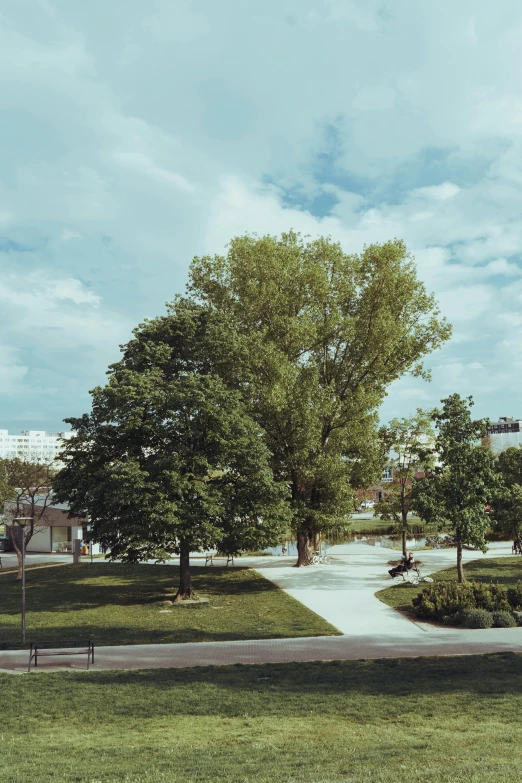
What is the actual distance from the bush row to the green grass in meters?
4.23

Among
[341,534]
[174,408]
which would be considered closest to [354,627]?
[174,408]

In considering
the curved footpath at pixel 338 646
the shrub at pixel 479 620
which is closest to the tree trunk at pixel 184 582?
the curved footpath at pixel 338 646

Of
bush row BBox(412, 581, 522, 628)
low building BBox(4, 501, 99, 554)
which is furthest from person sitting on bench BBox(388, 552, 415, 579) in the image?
low building BBox(4, 501, 99, 554)

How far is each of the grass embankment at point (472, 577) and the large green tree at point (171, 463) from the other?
4.85 metres

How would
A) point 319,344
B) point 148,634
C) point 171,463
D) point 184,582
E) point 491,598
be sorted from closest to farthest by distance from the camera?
1. point 148,634
2. point 491,598
3. point 171,463
4. point 184,582
5. point 319,344

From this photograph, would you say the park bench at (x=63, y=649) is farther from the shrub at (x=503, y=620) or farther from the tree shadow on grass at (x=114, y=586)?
the shrub at (x=503, y=620)

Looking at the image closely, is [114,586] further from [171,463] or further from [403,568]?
[403,568]

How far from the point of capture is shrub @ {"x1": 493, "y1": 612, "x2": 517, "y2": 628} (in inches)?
755

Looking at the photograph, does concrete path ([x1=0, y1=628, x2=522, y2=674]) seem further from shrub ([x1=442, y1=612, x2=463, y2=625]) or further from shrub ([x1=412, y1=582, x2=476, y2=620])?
shrub ([x1=412, y1=582, x2=476, y2=620])

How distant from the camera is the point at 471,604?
20438mm

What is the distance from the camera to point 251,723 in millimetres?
10992

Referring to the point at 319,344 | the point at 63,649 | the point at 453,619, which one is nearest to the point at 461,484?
the point at 453,619

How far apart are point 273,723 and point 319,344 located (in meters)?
23.9

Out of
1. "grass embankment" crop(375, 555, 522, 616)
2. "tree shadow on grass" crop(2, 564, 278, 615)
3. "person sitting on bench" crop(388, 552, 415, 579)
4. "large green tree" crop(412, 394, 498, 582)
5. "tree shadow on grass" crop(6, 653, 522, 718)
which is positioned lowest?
"tree shadow on grass" crop(2, 564, 278, 615)
